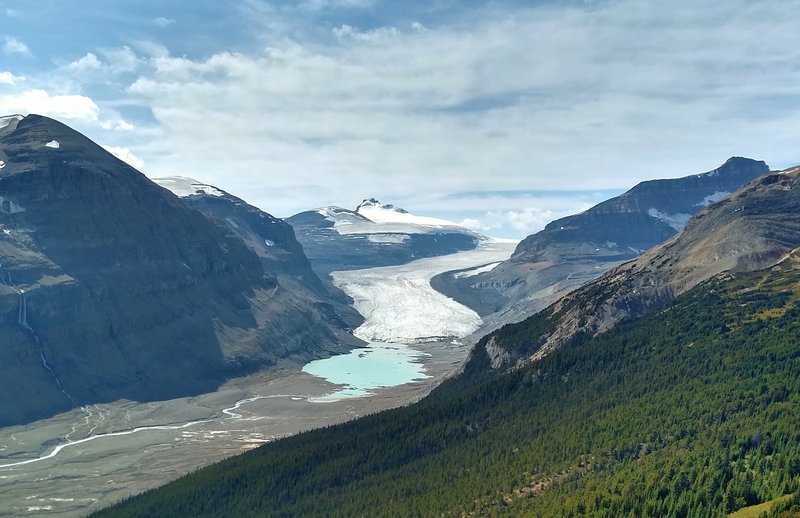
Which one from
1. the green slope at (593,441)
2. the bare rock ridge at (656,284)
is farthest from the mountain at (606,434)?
the bare rock ridge at (656,284)

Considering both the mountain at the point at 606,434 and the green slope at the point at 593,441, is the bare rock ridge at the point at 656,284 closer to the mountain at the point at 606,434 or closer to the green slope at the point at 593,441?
the mountain at the point at 606,434

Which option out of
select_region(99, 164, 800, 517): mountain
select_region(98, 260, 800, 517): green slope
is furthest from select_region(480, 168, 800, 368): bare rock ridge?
select_region(98, 260, 800, 517): green slope

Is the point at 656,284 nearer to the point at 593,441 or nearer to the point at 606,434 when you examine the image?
the point at 606,434

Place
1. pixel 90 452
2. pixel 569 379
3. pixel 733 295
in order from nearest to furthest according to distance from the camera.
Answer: pixel 569 379
pixel 733 295
pixel 90 452

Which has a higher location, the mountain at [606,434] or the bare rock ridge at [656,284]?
the bare rock ridge at [656,284]

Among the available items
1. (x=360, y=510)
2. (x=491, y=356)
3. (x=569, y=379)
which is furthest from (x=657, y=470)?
(x=491, y=356)

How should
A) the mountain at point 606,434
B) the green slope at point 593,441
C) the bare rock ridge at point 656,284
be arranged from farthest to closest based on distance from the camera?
the bare rock ridge at point 656,284 < the mountain at point 606,434 < the green slope at point 593,441

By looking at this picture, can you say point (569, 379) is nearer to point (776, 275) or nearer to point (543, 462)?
point (543, 462)
